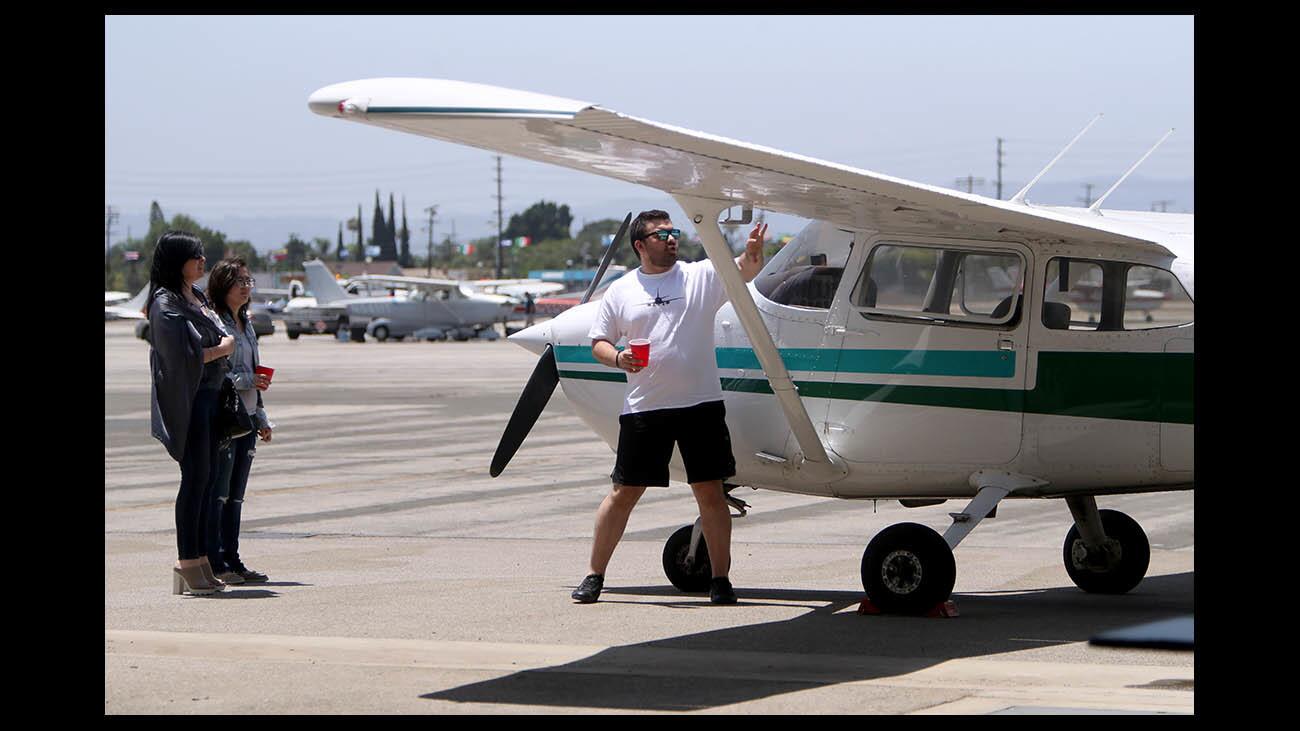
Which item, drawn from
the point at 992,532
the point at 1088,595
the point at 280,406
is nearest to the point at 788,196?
the point at 1088,595

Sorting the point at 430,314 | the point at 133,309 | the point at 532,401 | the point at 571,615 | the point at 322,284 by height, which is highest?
the point at 322,284

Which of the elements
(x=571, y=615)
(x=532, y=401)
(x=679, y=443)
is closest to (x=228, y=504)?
(x=532, y=401)

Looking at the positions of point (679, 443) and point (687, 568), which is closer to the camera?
point (679, 443)

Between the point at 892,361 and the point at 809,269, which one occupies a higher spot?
the point at 809,269

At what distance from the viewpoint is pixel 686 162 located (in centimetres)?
650

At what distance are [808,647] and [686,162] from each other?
209 cm

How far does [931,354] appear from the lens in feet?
25.6

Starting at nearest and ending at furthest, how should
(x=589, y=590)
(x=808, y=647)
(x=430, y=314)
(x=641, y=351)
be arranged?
(x=808, y=647)
(x=641, y=351)
(x=589, y=590)
(x=430, y=314)

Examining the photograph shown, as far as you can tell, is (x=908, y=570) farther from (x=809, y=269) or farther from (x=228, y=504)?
(x=228, y=504)

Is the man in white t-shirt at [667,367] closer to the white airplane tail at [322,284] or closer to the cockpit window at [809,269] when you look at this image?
the cockpit window at [809,269]

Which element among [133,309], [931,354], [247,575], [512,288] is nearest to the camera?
[931,354]

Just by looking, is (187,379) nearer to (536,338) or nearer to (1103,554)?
(536,338)

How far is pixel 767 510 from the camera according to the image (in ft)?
41.6

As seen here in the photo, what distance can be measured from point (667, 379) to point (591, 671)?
1.91m
